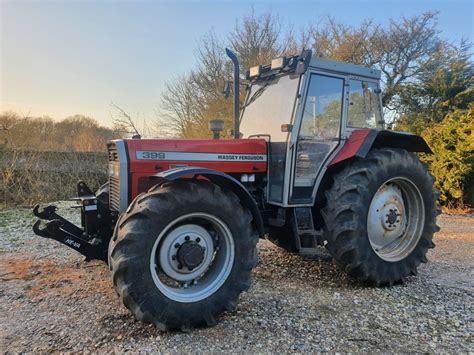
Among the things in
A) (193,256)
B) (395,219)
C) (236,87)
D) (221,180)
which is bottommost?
(193,256)

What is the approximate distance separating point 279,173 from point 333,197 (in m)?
0.63

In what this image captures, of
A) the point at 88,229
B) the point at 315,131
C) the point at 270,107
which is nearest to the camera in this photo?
the point at 88,229

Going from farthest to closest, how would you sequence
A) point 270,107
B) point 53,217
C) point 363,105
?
point 363,105 → point 270,107 → point 53,217

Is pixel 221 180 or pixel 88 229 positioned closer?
pixel 221 180

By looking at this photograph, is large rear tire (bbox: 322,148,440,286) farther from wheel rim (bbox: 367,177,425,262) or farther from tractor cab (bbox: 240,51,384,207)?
tractor cab (bbox: 240,51,384,207)

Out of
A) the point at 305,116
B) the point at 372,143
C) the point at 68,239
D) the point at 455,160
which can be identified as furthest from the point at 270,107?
the point at 455,160

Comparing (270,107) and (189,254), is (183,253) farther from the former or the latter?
(270,107)

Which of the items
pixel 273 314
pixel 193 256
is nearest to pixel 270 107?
pixel 193 256

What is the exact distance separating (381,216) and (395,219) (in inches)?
7.0

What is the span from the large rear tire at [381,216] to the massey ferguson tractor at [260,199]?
0.04 ft

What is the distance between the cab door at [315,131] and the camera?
421cm

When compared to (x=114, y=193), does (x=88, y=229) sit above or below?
below

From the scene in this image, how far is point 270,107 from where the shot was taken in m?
4.52

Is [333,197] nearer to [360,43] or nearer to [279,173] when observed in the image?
[279,173]
